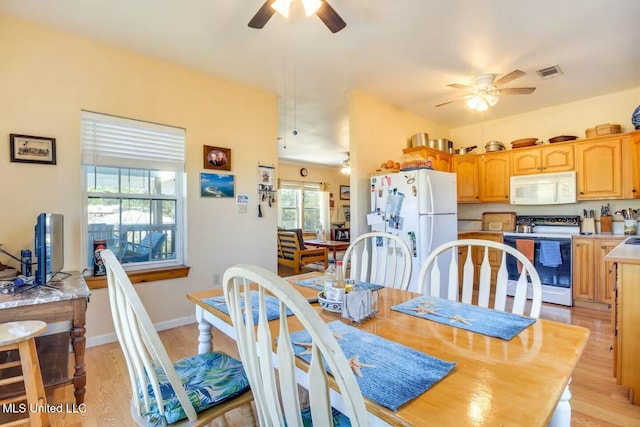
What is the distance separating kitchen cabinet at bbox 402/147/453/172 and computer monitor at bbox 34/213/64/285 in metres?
3.78

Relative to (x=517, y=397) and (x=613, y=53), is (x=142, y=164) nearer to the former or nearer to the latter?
(x=517, y=397)

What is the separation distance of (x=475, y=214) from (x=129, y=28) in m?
4.98

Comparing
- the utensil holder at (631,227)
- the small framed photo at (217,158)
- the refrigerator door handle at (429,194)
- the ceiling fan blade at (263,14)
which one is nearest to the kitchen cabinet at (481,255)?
the utensil holder at (631,227)

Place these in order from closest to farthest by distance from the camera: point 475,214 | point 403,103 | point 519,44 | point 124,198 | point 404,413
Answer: point 404,413, point 519,44, point 124,198, point 403,103, point 475,214

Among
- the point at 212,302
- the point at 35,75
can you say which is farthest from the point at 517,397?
the point at 35,75

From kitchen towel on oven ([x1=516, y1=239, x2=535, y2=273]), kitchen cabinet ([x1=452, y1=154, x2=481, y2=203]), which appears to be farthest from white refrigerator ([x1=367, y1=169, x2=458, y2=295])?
kitchen cabinet ([x1=452, y1=154, x2=481, y2=203])

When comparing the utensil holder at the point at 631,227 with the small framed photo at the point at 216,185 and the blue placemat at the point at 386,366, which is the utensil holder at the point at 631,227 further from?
the small framed photo at the point at 216,185

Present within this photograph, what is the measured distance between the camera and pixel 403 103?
13.5ft

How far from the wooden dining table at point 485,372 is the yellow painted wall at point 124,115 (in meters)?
2.05

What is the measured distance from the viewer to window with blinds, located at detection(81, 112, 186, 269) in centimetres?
268

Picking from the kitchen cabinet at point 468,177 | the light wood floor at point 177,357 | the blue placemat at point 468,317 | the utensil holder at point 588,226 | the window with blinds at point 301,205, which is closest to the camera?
the blue placemat at point 468,317

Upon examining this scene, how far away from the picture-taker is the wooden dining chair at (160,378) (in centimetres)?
91

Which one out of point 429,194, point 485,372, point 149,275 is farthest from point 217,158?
point 485,372

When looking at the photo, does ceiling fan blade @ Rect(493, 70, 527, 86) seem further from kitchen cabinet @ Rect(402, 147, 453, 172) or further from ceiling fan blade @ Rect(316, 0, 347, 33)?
ceiling fan blade @ Rect(316, 0, 347, 33)
